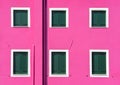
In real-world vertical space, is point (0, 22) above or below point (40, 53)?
above

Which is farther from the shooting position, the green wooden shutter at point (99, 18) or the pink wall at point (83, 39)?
the green wooden shutter at point (99, 18)

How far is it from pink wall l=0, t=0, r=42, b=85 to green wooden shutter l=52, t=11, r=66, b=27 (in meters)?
0.91

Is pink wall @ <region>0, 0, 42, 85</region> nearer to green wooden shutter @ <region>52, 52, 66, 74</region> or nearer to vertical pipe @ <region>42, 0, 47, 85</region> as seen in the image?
vertical pipe @ <region>42, 0, 47, 85</region>

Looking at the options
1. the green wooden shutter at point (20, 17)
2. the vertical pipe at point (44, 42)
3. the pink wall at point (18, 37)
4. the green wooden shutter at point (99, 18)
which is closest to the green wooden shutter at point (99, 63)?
the green wooden shutter at point (99, 18)

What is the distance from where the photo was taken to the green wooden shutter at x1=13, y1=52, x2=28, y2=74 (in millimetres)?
19406

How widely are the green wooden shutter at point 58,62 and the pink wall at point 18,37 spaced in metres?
0.89

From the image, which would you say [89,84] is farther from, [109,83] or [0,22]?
[0,22]

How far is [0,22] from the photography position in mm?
19516

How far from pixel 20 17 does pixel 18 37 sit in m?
1.23

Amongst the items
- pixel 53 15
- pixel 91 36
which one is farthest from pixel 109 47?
pixel 53 15

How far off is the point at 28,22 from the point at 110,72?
5.44 meters

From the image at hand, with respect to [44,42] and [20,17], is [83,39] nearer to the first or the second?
[44,42]

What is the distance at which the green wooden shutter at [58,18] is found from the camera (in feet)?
64.8

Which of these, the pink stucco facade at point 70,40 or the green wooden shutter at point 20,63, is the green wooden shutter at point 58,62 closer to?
the pink stucco facade at point 70,40
